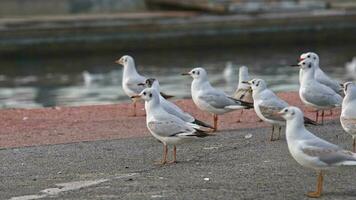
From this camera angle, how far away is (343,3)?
1843 inches

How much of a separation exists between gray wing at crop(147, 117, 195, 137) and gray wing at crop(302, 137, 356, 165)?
1858 millimetres

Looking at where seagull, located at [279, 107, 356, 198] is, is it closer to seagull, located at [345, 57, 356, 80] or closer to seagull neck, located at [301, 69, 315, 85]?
seagull neck, located at [301, 69, 315, 85]

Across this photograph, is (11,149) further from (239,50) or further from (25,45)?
(239,50)

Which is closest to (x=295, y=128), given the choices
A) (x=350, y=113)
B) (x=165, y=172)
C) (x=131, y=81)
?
(x=165, y=172)

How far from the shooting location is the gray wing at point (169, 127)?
10.2 meters

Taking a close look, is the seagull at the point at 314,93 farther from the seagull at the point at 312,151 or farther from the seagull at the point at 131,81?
the seagull at the point at 312,151

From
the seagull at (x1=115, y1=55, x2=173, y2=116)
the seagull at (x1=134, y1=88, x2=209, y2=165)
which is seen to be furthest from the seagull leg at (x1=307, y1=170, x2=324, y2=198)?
the seagull at (x1=115, y1=55, x2=173, y2=116)

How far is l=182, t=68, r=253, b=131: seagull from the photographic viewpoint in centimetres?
1281

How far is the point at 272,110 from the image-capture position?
11.7 metres

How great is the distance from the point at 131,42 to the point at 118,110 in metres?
19.5

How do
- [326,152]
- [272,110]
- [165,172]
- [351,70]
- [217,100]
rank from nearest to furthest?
[326,152], [165,172], [272,110], [217,100], [351,70]

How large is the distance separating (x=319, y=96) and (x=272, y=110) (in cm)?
142

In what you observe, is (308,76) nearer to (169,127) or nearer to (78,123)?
(169,127)

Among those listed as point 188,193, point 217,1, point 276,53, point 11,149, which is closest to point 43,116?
point 11,149
